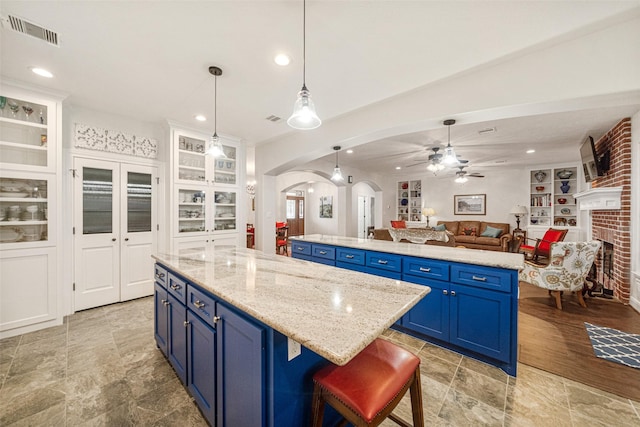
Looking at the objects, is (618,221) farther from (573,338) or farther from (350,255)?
(350,255)

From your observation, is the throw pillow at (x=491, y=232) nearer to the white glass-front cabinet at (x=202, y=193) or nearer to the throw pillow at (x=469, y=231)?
the throw pillow at (x=469, y=231)

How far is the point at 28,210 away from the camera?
2787 millimetres

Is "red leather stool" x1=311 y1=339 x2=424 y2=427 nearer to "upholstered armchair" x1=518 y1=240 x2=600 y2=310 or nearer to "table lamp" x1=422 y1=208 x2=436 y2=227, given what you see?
"upholstered armchair" x1=518 y1=240 x2=600 y2=310

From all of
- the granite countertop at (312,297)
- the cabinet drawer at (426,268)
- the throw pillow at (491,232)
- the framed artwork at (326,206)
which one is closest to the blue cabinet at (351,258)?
the cabinet drawer at (426,268)

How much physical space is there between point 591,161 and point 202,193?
21.9 ft

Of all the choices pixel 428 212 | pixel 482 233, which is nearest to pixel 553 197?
pixel 482 233

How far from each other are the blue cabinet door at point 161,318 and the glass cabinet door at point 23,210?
1790 millimetres

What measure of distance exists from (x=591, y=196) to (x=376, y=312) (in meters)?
5.29

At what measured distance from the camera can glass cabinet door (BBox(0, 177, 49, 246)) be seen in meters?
2.66

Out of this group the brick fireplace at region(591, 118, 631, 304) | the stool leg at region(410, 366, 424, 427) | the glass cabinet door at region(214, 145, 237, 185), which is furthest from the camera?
the glass cabinet door at region(214, 145, 237, 185)

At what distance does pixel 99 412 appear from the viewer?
1633 millimetres

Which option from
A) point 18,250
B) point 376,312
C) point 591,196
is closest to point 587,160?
point 591,196

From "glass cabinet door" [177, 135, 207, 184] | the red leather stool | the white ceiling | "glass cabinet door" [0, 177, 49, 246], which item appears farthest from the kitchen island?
"glass cabinet door" [177, 135, 207, 184]

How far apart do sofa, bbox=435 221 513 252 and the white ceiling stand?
173 inches
